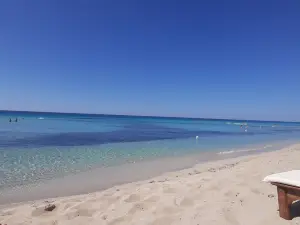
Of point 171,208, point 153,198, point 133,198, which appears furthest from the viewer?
point 133,198

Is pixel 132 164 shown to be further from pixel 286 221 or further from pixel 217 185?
pixel 286 221

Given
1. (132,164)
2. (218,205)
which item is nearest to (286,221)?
(218,205)

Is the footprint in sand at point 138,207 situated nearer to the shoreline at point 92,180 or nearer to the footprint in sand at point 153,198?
the footprint in sand at point 153,198

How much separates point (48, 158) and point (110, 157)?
3.05m

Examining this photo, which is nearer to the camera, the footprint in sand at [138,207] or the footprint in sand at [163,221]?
the footprint in sand at [163,221]

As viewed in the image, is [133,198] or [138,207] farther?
[133,198]

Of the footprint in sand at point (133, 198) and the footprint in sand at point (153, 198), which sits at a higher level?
the footprint in sand at point (153, 198)

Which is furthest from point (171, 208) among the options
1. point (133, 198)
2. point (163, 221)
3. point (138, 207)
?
point (133, 198)

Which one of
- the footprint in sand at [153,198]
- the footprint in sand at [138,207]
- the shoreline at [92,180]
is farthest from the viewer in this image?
the shoreline at [92,180]

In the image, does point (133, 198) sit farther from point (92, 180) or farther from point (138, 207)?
point (92, 180)

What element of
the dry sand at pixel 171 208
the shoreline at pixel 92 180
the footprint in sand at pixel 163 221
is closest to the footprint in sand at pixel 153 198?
the dry sand at pixel 171 208

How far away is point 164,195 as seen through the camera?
5.48m

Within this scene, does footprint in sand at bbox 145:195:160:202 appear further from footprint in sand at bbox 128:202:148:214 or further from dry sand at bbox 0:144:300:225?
footprint in sand at bbox 128:202:148:214

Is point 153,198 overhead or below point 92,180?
overhead
